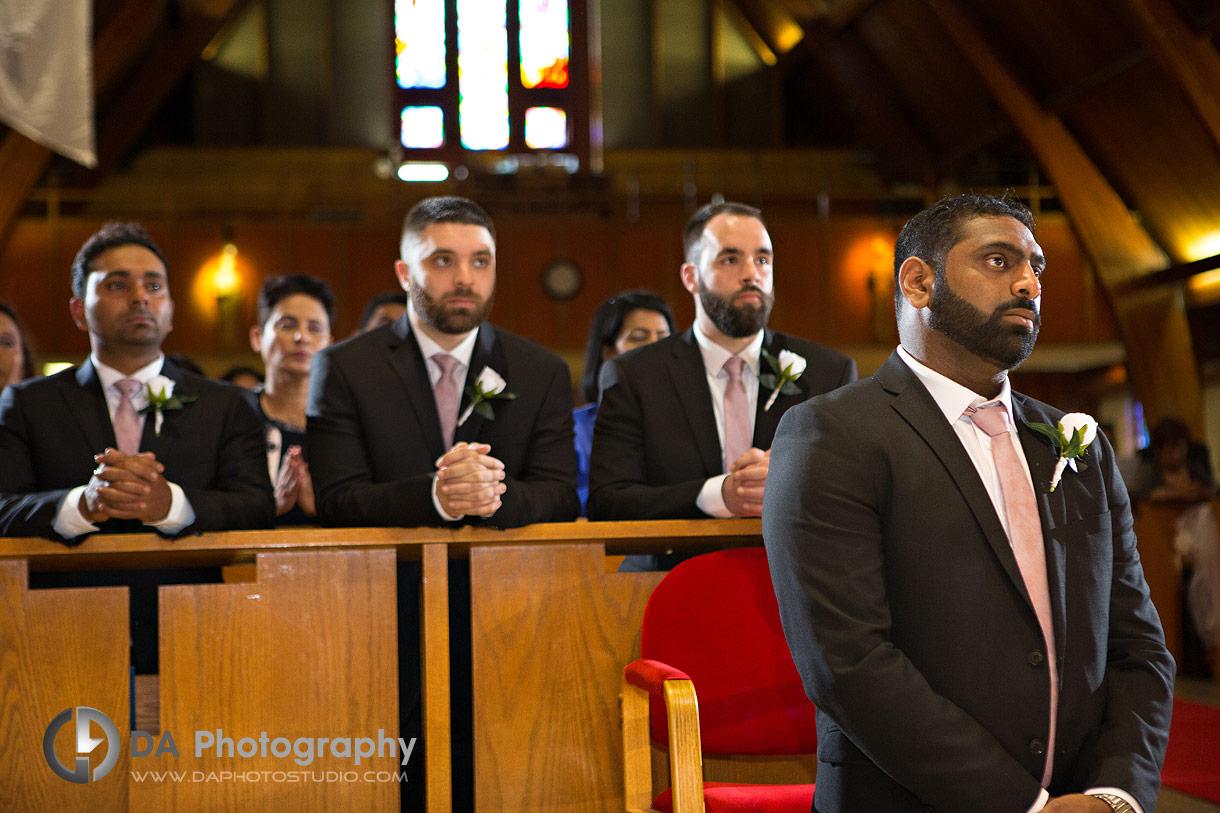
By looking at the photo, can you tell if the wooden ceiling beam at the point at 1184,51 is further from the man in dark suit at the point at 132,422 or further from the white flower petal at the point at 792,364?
the man in dark suit at the point at 132,422

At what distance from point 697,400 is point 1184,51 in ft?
22.2

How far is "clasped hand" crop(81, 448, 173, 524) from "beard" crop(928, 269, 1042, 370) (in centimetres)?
158

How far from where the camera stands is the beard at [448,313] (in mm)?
2904

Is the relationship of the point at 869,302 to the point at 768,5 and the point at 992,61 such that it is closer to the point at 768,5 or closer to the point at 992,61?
the point at 992,61

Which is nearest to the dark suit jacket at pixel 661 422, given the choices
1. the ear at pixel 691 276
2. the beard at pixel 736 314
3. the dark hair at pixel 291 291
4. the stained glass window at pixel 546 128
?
the beard at pixel 736 314

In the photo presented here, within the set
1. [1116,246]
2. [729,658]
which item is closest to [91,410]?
[729,658]

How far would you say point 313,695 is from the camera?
2322mm

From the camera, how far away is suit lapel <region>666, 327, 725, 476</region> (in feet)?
9.34

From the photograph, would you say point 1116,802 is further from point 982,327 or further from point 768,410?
point 768,410

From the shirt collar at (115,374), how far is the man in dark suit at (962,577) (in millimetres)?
1812

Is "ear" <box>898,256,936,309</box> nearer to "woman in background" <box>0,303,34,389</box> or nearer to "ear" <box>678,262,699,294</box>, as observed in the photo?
"ear" <box>678,262,699,294</box>

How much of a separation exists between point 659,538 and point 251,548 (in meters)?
0.87

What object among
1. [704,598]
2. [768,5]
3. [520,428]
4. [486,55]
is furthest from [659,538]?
[768,5]

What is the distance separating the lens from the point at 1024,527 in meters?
1.89
